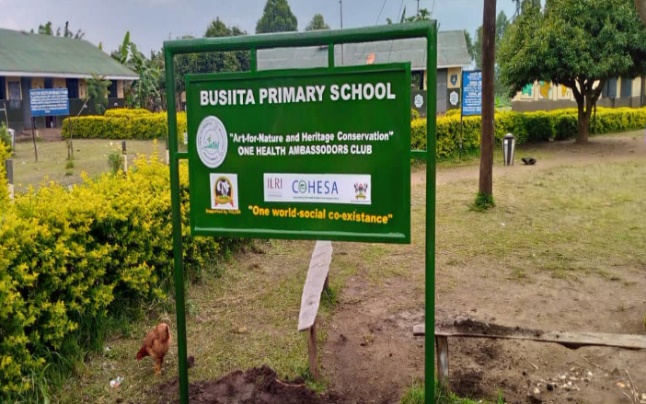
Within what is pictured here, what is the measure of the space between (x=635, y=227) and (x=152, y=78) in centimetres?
2852

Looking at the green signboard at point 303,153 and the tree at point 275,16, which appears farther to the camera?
the tree at point 275,16

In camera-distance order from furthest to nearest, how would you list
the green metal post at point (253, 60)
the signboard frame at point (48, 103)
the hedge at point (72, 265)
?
the signboard frame at point (48, 103)
the hedge at point (72, 265)
the green metal post at point (253, 60)

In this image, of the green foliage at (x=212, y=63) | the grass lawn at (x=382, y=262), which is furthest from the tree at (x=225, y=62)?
the grass lawn at (x=382, y=262)

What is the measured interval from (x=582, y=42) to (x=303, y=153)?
629 inches

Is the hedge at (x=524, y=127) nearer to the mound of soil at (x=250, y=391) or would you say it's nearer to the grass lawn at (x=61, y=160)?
the grass lawn at (x=61, y=160)

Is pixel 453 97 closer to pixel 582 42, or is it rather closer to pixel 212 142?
pixel 582 42

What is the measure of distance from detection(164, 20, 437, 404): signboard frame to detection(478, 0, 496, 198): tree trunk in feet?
23.2

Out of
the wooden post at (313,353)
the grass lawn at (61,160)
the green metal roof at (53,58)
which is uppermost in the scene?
the green metal roof at (53,58)

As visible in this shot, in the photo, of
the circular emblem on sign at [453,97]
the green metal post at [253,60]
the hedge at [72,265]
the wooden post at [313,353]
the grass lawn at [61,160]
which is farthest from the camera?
the circular emblem on sign at [453,97]

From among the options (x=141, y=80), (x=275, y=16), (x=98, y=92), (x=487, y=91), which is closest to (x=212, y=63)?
(x=141, y=80)

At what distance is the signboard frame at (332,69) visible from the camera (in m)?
2.86

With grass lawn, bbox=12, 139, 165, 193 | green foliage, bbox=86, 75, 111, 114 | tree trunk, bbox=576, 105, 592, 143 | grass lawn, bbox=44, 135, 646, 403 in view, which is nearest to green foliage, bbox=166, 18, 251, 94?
green foliage, bbox=86, 75, 111, 114

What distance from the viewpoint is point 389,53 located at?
3353cm

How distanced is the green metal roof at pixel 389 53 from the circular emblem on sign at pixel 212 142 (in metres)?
30.7
